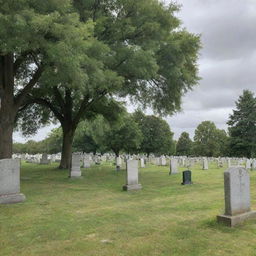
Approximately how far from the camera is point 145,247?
15.5ft

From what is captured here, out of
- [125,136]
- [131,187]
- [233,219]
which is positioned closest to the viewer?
[233,219]

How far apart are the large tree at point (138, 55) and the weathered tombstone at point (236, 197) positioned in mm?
7697

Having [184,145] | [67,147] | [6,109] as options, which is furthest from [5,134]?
[184,145]

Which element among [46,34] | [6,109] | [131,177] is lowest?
[131,177]

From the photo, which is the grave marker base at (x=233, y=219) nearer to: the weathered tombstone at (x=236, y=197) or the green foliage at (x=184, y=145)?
the weathered tombstone at (x=236, y=197)

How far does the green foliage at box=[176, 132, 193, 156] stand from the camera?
7539 centimetres

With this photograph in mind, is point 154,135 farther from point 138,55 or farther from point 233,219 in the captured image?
point 233,219

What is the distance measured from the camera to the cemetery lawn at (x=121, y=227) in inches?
184

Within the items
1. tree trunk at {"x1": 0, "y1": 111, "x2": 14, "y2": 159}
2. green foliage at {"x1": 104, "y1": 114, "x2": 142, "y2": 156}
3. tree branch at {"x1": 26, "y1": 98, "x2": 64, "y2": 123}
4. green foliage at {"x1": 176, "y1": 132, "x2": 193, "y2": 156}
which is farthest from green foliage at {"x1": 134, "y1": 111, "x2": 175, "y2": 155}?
tree trunk at {"x1": 0, "y1": 111, "x2": 14, "y2": 159}

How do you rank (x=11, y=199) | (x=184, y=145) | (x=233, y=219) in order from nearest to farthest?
1. (x=233, y=219)
2. (x=11, y=199)
3. (x=184, y=145)

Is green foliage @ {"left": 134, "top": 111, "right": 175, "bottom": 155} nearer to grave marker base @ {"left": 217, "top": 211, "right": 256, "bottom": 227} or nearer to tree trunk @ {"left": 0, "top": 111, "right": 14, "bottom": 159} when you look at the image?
tree trunk @ {"left": 0, "top": 111, "right": 14, "bottom": 159}

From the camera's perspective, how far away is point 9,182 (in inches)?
362

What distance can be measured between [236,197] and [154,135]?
2093 inches

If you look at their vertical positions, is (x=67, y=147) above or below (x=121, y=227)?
above
